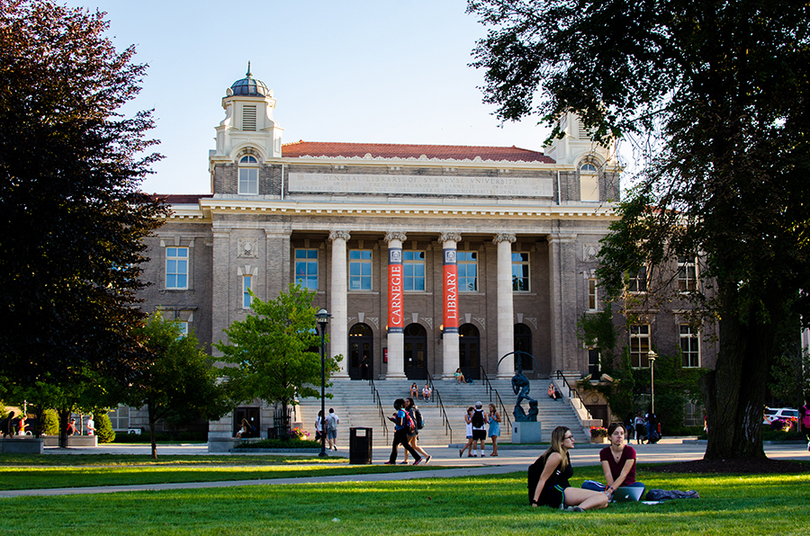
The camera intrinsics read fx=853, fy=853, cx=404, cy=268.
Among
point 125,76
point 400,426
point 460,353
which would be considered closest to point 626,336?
point 460,353

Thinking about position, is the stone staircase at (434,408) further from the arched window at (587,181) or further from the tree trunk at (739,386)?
the tree trunk at (739,386)

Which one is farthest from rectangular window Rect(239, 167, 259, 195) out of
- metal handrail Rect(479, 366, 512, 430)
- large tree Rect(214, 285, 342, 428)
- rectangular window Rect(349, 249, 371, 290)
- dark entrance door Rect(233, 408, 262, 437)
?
metal handrail Rect(479, 366, 512, 430)

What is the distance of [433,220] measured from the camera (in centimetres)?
4788

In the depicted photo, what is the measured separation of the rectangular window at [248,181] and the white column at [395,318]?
25.9 feet

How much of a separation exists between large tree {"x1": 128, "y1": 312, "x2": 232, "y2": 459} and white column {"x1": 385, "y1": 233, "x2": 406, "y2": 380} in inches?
702

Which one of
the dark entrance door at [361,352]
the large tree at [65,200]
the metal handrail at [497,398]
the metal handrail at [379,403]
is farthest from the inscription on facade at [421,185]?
the large tree at [65,200]

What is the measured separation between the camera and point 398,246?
47.5 metres

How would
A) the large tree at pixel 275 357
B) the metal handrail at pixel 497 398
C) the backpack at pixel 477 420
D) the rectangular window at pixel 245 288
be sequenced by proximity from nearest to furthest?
the backpack at pixel 477 420 → the large tree at pixel 275 357 → the metal handrail at pixel 497 398 → the rectangular window at pixel 245 288

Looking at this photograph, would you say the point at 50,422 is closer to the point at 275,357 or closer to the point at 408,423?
the point at 275,357

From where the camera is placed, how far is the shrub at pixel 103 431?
4122 centimetres

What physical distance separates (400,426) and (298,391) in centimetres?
1167

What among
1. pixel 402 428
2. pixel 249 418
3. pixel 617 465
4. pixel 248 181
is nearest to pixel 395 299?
pixel 249 418

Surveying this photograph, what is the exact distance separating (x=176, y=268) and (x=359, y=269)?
34.2 ft

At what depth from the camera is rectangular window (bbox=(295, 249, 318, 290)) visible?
49.4m
